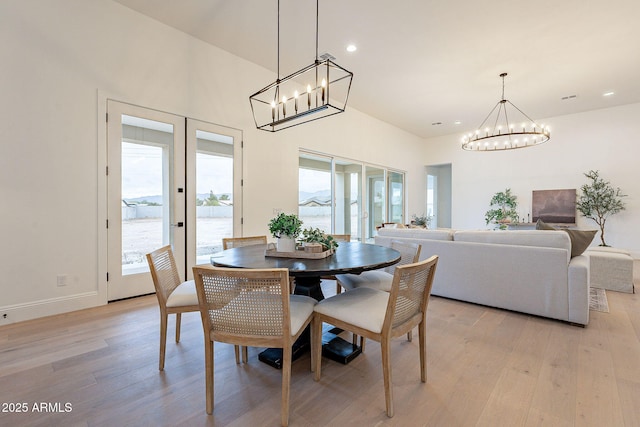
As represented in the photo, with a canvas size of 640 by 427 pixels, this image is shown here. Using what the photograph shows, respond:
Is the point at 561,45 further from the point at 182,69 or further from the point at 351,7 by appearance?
the point at 182,69

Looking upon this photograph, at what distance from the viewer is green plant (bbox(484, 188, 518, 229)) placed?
287 inches

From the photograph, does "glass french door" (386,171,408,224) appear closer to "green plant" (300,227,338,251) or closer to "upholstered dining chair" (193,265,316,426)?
"green plant" (300,227,338,251)

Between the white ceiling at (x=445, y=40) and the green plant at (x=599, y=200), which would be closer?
the white ceiling at (x=445, y=40)

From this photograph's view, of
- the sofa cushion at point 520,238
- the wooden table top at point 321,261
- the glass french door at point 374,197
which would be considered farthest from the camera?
the glass french door at point 374,197

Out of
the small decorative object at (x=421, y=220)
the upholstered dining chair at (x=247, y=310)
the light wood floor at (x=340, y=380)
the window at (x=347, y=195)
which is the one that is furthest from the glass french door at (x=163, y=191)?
the small decorative object at (x=421, y=220)

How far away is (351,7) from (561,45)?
2871 millimetres

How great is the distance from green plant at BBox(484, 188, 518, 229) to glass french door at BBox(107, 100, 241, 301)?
254 inches

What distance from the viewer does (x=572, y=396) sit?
1.66 metres

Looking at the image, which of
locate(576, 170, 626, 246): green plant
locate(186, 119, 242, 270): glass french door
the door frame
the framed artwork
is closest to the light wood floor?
the door frame

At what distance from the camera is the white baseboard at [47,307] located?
261 cm

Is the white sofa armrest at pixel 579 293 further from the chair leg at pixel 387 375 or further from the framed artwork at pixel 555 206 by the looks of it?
the framed artwork at pixel 555 206

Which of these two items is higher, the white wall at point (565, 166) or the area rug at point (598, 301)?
the white wall at point (565, 166)

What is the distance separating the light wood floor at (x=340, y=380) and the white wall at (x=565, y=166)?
520 cm

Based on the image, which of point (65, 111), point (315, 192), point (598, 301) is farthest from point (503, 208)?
point (65, 111)
